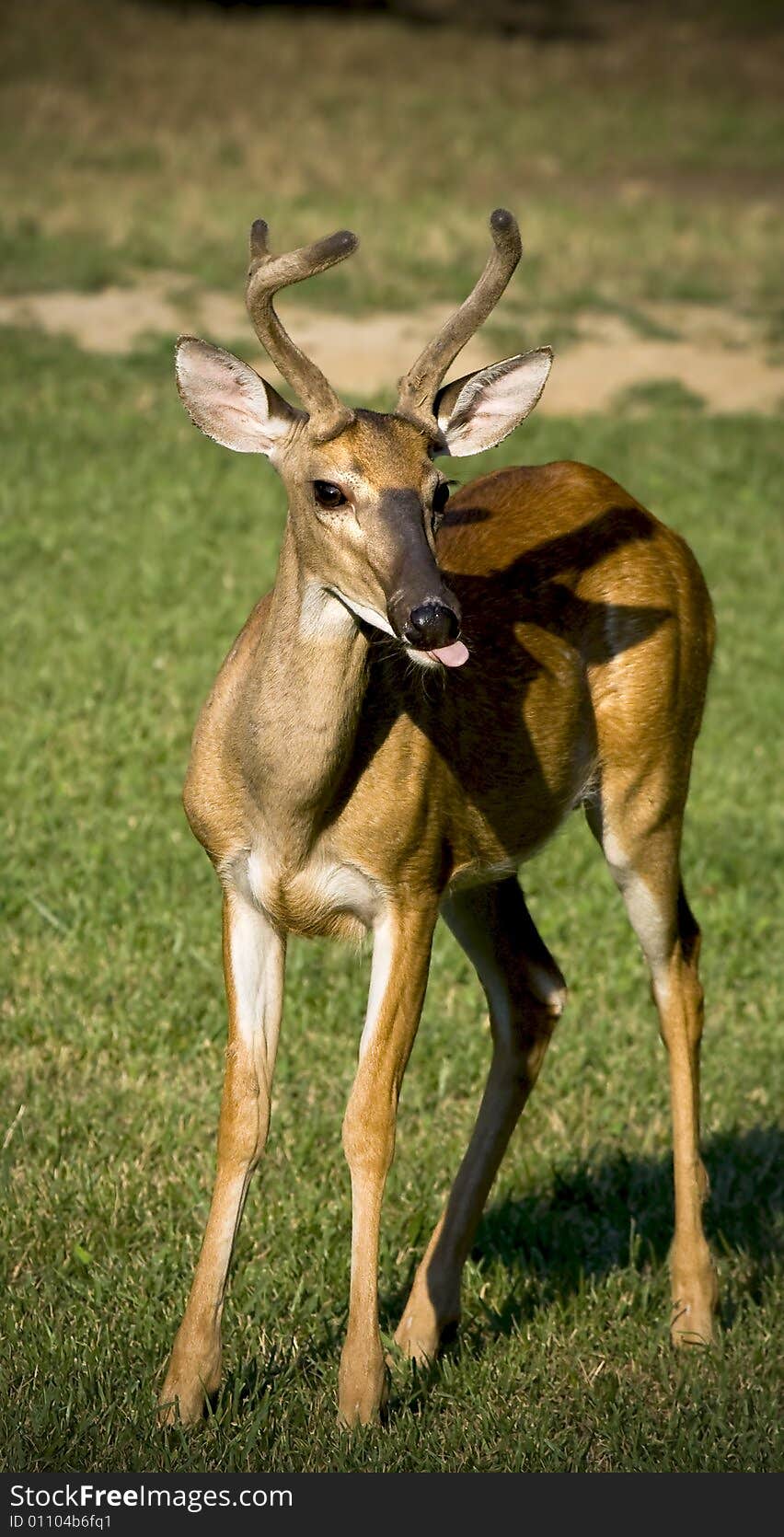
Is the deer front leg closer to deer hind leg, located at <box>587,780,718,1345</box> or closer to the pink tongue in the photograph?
the pink tongue

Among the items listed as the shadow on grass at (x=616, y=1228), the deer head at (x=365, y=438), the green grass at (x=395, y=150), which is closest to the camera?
the deer head at (x=365, y=438)

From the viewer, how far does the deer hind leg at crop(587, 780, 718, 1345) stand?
5527 mm

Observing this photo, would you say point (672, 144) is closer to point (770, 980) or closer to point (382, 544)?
point (770, 980)

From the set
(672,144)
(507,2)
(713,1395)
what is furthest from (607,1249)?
(507,2)

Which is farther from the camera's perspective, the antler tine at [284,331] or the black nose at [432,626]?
the antler tine at [284,331]

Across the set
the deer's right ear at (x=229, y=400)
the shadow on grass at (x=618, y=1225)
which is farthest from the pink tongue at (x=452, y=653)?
the shadow on grass at (x=618, y=1225)

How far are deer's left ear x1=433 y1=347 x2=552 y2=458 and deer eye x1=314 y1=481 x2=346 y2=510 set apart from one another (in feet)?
1.59

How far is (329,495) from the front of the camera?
4.52 metres

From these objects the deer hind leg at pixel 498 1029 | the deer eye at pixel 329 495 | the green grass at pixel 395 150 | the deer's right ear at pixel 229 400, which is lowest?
the green grass at pixel 395 150

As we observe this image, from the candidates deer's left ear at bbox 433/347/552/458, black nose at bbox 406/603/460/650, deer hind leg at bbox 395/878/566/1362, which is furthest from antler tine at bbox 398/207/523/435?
deer hind leg at bbox 395/878/566/1362

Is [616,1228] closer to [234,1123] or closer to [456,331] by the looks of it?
[234,1123]

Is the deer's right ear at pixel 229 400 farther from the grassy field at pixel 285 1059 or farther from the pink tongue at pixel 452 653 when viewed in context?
the grassy field at pixel 285 1059

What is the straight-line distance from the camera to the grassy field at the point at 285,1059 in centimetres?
477

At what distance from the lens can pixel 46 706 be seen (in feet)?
30.2
